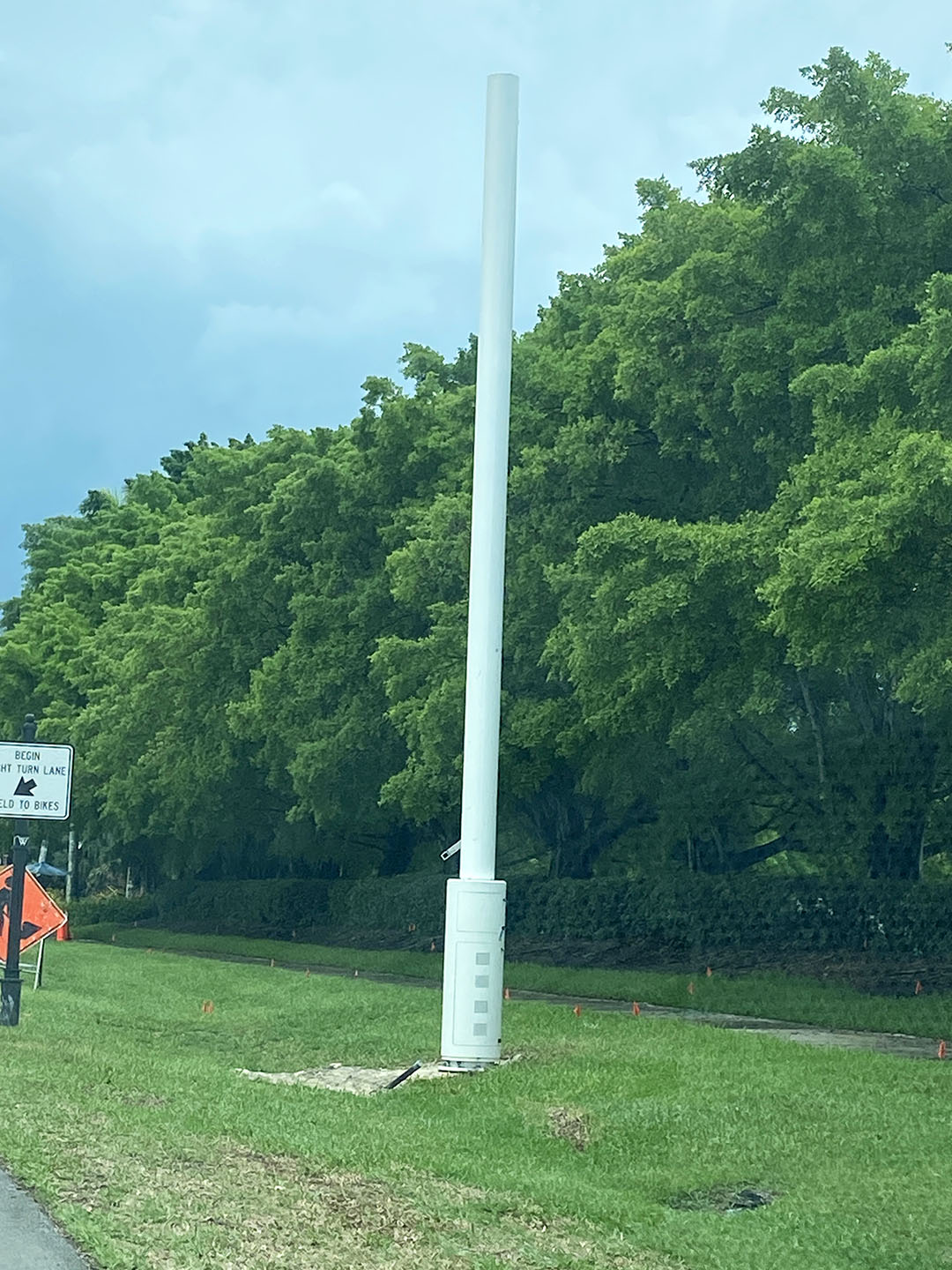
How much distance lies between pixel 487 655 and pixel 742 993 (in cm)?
1085

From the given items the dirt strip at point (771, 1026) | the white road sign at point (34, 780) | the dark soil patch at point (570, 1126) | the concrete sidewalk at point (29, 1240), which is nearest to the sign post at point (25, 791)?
the white road sign at point (34, 780)

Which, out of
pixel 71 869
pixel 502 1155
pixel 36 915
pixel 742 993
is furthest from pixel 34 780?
pixel 71 869

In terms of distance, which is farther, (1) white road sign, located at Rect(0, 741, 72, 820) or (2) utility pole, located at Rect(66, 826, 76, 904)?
(2) utility pole, located at Rect(66, 826, 76, 904)

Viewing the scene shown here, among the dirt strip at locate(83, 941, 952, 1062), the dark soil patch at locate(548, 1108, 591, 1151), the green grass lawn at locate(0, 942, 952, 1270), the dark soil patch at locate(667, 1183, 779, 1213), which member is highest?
the green grass lawn at locate(0, 942, 952, 1270)

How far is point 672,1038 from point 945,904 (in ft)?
32.6

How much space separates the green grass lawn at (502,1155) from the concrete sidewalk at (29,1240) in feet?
0.40

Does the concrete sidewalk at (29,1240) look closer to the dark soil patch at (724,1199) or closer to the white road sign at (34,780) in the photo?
the dark soil patch at (724,1199)

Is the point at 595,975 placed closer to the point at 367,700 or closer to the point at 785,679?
the point at 785,679

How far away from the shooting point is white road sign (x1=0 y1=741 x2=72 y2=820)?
18.3 metres

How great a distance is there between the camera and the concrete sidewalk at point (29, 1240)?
7.10 metres

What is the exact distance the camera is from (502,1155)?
11266mm

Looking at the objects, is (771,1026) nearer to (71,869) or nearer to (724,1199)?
(724,1199)

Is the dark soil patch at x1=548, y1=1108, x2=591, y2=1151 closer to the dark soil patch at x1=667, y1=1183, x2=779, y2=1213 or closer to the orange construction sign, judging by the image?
the dark soil patch at x1=667, y1=1183, x2=779, y2=1213

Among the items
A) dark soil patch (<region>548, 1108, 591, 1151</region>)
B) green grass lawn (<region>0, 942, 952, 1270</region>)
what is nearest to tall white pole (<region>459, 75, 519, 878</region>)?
green grass lawn (<region>0, 942, 952, 1270</region>)
